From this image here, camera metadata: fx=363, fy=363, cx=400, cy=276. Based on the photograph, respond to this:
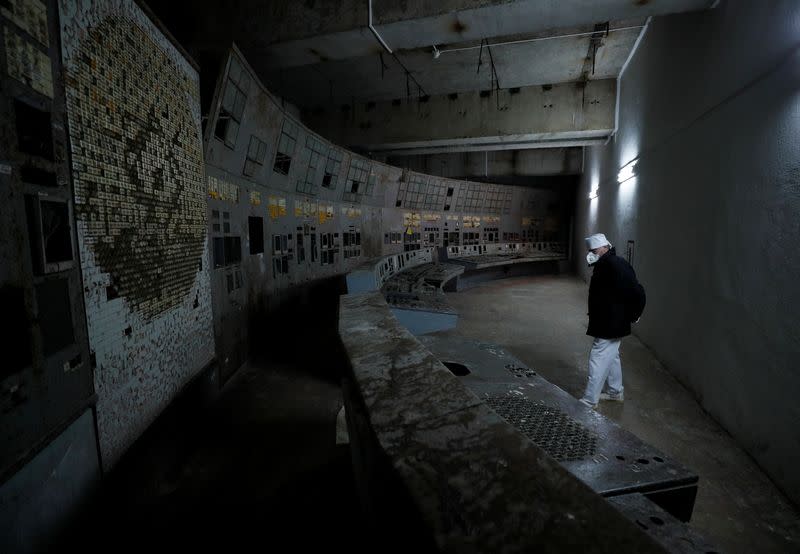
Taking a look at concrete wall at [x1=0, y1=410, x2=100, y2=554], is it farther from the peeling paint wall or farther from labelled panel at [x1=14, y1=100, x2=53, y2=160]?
labelled panel at [x1=14, y1=100, x2=53, y2=160]

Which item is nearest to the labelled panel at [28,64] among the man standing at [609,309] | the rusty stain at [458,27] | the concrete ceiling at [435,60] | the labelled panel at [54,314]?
the labelled panel at [54,314]

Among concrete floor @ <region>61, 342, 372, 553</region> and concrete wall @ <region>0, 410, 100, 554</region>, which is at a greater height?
concrete wall @ <region>0, 410, 100, 554</region>

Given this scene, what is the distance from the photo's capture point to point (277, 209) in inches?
184

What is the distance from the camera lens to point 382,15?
13.4ft

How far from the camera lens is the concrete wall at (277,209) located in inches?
135

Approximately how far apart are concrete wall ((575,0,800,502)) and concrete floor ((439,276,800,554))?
0.15m

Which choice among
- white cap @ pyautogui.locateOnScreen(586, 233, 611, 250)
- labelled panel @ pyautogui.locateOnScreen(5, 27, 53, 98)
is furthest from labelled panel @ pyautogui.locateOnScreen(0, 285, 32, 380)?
white cap @ pyautogui.locateOnScreen(586, 233, 611, 250)

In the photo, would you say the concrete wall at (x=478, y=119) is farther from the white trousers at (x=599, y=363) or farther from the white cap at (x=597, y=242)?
the white trousers at (x=599, y=363)

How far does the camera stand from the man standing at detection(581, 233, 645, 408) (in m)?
3.17

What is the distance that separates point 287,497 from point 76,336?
1.38 metres

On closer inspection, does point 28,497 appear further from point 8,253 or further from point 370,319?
point 370,319

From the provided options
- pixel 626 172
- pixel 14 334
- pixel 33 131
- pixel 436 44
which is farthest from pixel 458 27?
pixel 14 334

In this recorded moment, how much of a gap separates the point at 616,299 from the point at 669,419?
44.6 inches

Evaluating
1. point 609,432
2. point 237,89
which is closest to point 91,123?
point 237,89
